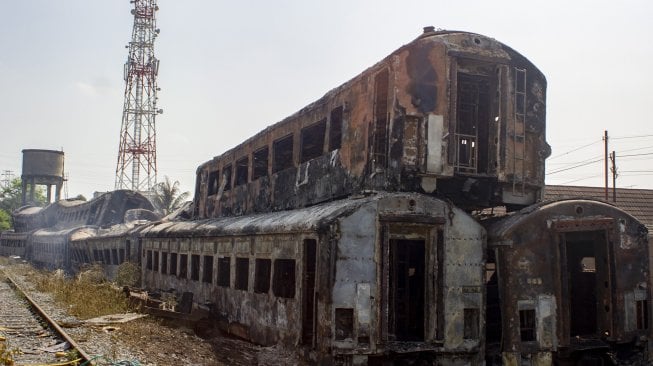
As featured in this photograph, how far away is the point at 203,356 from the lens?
422 inches

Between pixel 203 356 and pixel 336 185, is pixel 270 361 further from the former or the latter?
pixel 336 185

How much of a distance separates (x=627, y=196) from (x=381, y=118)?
2083 cm

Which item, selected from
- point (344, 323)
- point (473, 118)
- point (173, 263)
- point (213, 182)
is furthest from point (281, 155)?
point (344, 323)

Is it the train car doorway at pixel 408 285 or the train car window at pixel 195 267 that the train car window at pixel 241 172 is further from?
the train car doorway at pixel 408 285

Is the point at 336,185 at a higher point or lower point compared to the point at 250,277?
higher

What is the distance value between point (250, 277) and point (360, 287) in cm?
399

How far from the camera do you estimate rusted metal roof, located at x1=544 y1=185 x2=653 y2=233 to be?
25828mm

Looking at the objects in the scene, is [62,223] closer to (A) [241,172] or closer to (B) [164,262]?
(B) [164,262]

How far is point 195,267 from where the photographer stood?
54.8 ft

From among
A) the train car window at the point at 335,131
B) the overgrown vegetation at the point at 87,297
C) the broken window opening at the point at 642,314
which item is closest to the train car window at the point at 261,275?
the train car window at the point at 335,131

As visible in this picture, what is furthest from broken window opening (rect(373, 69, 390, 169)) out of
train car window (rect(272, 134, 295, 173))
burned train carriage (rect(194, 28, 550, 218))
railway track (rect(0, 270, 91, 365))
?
railway track (rect(0, 270, 91, 365))

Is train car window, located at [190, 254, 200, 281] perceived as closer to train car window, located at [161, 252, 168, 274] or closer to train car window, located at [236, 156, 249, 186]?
train car window, located at [236, 156, 249, 186]

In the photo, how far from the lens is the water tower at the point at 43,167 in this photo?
56000 mm

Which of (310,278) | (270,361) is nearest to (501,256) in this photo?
(310,278)
